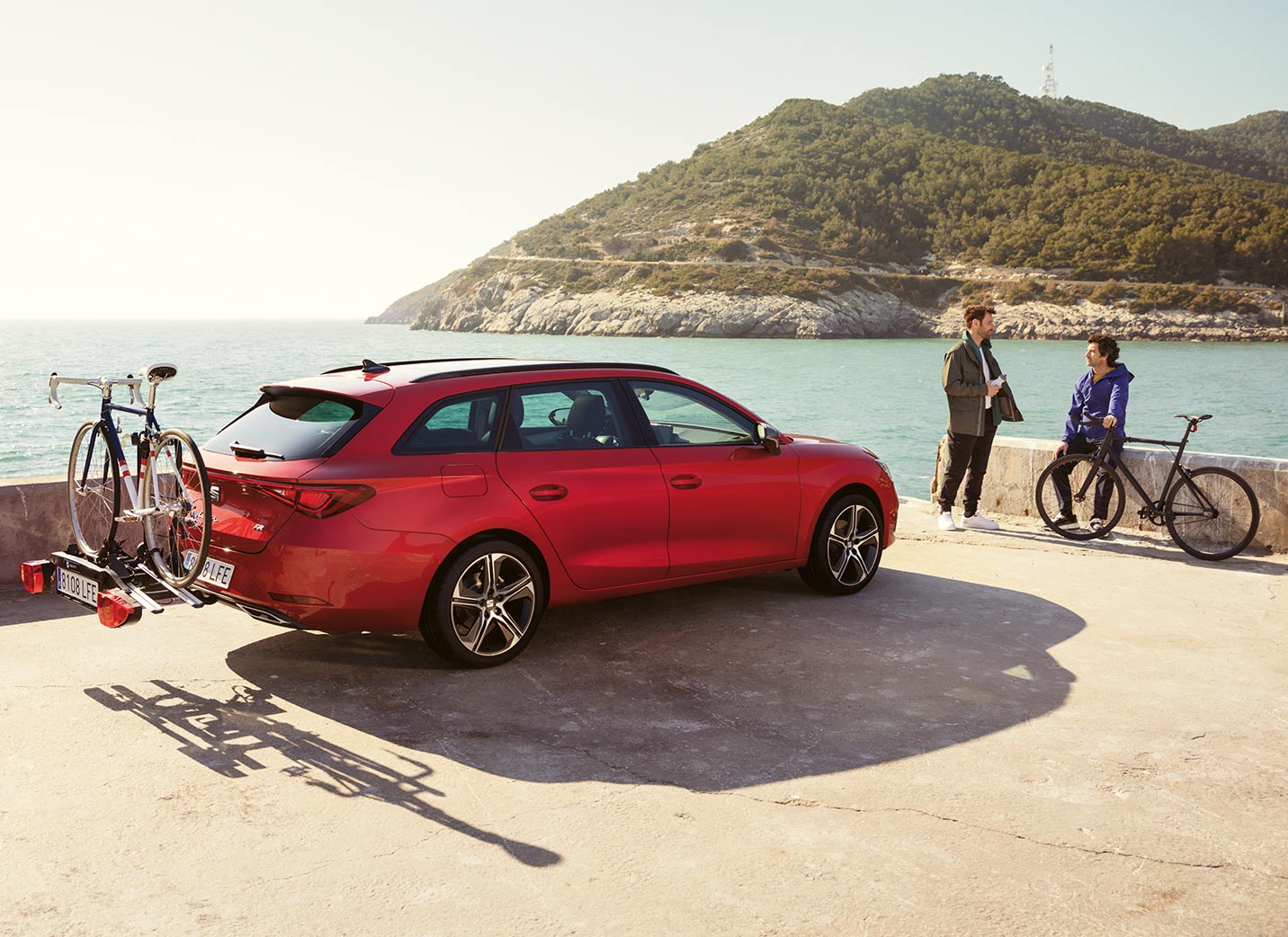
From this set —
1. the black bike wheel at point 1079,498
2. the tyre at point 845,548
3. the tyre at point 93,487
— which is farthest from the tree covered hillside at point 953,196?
the tyre at point 93,487

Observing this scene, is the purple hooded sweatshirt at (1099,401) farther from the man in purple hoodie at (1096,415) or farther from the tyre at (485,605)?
the tyre at (485,605)

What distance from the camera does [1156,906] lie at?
349cm

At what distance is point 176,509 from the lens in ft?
17.6

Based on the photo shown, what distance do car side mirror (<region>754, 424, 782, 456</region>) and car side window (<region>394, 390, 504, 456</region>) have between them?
Answer: 1809 millimetres

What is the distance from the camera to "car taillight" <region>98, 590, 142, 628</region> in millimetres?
5012

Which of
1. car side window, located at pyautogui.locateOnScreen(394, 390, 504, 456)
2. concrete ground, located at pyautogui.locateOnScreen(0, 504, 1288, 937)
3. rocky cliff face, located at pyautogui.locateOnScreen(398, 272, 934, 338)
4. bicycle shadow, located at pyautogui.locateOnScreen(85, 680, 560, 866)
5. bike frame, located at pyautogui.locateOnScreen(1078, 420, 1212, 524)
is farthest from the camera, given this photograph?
rocky cliff face, located at pyautogui.locateOnScreen(398, 272, 934, 338)

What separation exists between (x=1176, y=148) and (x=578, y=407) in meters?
213

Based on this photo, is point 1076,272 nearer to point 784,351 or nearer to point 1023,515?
point 784,351

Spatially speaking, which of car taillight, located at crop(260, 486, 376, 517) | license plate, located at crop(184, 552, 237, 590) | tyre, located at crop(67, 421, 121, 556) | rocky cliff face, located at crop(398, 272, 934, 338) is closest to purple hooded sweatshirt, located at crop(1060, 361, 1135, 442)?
car taillight, located at crop(260, 486, 376, 517)

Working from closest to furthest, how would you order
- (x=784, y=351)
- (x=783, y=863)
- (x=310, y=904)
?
(x=310, y=904), (x=783, y=863), (x=784, y=351)

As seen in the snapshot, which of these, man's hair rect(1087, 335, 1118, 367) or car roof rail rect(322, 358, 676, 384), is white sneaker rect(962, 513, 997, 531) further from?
car roof rail rect(322, 358, 676, 384)

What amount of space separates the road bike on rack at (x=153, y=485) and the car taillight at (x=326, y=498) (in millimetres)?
417

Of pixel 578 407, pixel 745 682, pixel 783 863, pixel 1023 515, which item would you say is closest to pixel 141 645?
pixel 578 407

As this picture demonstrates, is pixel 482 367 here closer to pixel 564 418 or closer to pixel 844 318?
pixel 564 418
